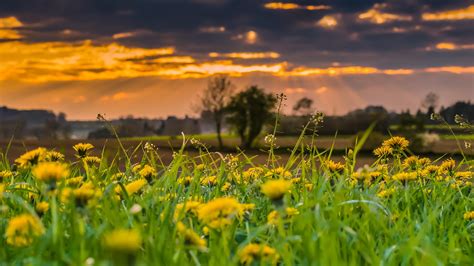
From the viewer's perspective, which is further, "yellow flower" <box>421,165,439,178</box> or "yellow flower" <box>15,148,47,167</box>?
"yellow flower" <box>421,165,439,178</box>

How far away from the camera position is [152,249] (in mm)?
2746

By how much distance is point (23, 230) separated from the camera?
264 cm

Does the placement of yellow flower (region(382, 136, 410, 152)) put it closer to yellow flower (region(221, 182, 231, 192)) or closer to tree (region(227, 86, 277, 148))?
yellow flower (region(221, 182, 231, 192))

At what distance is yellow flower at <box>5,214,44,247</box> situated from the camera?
264cm

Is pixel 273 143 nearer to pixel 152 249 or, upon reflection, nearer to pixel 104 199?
pixel 104 199

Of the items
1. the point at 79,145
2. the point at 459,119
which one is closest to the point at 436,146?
the point at 459,119

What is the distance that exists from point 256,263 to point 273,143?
228cm

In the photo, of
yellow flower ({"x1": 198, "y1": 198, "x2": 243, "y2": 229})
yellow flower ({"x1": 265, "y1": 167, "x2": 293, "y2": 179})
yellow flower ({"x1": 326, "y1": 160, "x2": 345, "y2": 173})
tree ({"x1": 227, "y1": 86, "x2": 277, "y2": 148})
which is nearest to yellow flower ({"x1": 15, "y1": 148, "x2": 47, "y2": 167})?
yellow flower ({"x1": 198, "y1": 198, "x2": 243, "y2": 229})

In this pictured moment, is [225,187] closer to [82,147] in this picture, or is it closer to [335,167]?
[335,167]

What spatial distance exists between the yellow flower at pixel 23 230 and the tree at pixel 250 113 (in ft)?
103

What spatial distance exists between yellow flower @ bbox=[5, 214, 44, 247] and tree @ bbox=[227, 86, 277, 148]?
103ft

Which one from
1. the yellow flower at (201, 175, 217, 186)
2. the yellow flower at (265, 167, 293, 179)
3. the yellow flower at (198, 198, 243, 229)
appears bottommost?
the yellow flower at (201, 175, 217, 186)

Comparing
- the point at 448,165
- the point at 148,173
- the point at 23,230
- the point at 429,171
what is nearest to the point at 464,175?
the point at 448,165

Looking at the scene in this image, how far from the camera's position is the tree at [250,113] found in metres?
34.5
